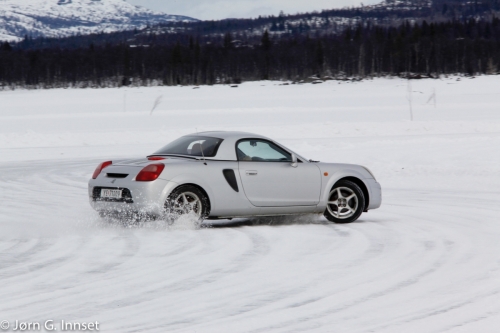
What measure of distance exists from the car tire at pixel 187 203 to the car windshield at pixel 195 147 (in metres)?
0.56

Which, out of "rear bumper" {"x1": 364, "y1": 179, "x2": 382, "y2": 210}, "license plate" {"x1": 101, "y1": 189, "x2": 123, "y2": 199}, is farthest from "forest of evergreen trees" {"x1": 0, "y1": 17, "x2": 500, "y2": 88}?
"license plate" {"x1": 101, "y1": 189, "x2": 123, "y2": 199}

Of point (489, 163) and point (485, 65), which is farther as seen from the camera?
point (485, 65)

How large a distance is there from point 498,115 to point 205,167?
40901mm

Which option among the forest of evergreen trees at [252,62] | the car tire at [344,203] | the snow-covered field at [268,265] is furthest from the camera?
the forest of evergreen trees at [252,62]

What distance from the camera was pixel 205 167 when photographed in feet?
31.8

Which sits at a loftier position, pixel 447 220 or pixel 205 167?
pixel 205 167

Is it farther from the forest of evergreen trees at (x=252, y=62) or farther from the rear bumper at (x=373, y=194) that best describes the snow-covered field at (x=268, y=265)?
the forest of evergreen trees at (x=252, y=62)

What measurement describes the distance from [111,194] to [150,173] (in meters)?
0.62

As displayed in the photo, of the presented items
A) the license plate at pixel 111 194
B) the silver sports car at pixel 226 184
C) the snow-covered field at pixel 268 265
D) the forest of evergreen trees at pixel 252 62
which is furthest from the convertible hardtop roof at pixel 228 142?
→ the forest of evergreen trees at pixel 252 62

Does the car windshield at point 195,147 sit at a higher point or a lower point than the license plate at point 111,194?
higher

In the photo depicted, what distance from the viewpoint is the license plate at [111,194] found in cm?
948

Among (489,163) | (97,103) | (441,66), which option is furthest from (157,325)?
(441,66)

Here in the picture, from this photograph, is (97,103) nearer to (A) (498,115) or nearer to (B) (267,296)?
(A) (498,115)

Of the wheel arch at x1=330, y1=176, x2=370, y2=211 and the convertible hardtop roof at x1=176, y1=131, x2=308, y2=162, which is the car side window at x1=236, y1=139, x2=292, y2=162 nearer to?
the convertible hardtop roof at x1=176, y1=131, x2=308, y2=162
